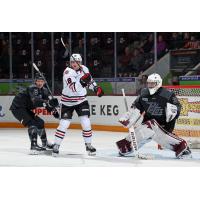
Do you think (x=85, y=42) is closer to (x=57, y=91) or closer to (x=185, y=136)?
(x=57, y=91)

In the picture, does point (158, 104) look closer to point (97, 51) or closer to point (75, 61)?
point (75, 61)

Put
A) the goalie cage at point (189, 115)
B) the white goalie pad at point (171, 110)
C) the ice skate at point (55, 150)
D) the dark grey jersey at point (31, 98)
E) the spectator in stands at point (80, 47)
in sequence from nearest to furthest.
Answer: the white goalie pad at point (171, 110), the ice skate at point (55, 150), the dark grey jersey at point (31, 98), the goalie cage at point (189, 115), the spectator in stands at point (80, 47)

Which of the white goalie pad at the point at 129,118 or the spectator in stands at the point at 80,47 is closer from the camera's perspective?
the white goalie pad at the point at 129,118

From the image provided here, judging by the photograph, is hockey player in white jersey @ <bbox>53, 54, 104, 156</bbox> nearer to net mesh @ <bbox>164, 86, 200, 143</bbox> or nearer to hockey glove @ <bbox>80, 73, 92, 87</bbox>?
hockey glove @ <bbox>80, 73, 92, 87</bbox>

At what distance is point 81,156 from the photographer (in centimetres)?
679

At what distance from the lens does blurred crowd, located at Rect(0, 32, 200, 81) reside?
12.0 meters

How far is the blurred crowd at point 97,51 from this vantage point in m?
12.0

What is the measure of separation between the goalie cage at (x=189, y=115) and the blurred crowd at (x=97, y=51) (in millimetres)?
3848

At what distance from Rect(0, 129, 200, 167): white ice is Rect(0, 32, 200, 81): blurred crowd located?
139 inches

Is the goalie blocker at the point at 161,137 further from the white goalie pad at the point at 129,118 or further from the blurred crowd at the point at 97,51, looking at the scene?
the blurred crowd at the point at 97,51

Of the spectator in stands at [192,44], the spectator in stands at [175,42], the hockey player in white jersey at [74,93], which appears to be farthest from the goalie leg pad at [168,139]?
the spectator in stands at [175,42]

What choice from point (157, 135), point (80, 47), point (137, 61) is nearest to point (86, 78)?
point (157, 135)

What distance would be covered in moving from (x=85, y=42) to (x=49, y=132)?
347cm

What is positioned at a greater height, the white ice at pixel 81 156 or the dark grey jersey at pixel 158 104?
the dark grey jersey at pixel 158 104
